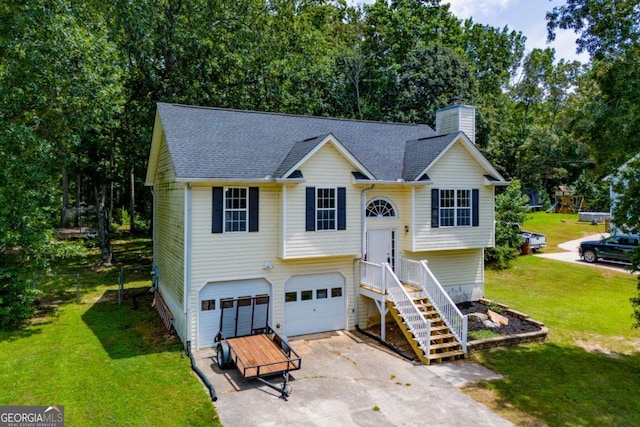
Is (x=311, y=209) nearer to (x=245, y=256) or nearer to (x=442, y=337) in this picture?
(x=245, y=256)

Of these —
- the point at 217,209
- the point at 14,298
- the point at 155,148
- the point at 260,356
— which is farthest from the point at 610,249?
the point at 14,298

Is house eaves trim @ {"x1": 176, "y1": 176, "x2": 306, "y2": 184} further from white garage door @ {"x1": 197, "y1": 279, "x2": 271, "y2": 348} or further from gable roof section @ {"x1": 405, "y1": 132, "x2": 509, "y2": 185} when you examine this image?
gable roof section @ {"x1": 405, "y1": 132, "x2": 509, "y2": 185}

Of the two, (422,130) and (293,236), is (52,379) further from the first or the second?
(422,130)

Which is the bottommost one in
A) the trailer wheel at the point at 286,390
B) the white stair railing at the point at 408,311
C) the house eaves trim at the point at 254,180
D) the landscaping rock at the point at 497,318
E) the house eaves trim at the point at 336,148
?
the trailer wheel at the point at 286,390

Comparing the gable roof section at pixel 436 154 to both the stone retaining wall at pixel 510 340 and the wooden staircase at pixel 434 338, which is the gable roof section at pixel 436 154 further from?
the stone retaining wall at pixel 510 340

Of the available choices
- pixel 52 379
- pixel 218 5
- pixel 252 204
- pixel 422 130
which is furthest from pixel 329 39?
pixel 52 379

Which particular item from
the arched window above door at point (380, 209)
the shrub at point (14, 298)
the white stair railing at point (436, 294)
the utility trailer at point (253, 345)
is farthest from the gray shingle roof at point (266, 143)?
the shrub at point (14, 298)
